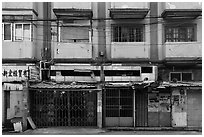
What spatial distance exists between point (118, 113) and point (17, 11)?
7.47m

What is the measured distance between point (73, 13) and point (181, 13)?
18.2ft

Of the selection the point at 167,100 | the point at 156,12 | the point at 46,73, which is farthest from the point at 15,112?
the point at 156,12

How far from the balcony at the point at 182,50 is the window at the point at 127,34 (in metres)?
1.59

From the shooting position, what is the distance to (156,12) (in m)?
17.7

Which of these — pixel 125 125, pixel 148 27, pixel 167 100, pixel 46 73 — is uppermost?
pixel 148 27

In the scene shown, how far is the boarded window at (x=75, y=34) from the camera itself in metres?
17.6

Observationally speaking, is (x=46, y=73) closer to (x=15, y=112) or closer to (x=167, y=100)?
(x=15, y=112)

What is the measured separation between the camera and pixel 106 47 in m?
17.6

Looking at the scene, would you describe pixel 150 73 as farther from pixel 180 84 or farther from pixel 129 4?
pixel 129 4

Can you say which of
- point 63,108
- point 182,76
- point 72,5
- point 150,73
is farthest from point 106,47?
point 182,76

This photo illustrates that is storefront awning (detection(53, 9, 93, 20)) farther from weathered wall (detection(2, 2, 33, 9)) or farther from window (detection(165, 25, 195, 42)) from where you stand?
window (detection(165, 25, 195, 42))

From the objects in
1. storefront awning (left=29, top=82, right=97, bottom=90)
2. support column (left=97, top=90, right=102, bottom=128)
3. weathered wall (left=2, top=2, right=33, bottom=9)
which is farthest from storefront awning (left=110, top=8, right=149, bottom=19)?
weathered wall (left=2, top=2, right=33, bottom=9)

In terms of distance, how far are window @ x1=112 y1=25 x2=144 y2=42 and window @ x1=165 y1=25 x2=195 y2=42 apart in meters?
1.40

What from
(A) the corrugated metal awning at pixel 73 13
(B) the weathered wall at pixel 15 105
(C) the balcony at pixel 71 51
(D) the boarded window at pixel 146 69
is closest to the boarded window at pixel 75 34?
(C) the balcony at pixel 71 51
